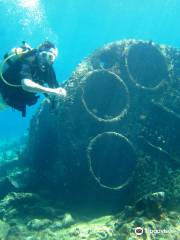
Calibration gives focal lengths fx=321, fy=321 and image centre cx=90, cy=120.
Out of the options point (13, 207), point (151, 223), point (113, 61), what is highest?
point (113, 61)

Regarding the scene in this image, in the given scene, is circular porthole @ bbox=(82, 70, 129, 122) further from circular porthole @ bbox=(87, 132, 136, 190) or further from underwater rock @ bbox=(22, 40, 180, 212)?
circular porthole @ bbox=(87, 132, 136, 190)

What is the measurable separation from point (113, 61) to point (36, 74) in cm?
440

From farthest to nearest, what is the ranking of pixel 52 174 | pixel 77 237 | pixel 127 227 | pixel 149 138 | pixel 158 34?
pixel 158 34 → pixel 52 174 → pixel 149 138 → pixel 77 237 → pixel 127 227

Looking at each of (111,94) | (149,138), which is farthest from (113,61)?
(149,138)

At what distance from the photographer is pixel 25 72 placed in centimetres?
611

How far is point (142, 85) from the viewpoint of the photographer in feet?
33.3

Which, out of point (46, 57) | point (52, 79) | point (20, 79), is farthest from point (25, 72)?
point (52, 79)

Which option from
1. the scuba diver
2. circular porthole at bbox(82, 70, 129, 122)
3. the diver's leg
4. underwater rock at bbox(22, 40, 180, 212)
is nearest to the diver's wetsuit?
the scuba diver

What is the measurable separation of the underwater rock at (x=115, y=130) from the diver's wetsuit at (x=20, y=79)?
281 cm

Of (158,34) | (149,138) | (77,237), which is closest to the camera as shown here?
(77,237)

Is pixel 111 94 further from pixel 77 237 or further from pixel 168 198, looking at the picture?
pixel 77 237

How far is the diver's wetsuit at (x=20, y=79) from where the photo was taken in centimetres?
643

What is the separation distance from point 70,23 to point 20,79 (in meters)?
56.3

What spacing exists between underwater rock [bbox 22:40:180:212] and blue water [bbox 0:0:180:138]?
38.7 meters
